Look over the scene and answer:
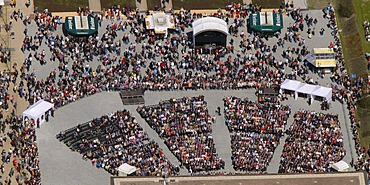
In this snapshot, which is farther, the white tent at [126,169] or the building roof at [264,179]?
the white tent at [126,169]

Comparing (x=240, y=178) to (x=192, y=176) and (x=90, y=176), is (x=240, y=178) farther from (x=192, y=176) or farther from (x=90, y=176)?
(x=90, y=176)

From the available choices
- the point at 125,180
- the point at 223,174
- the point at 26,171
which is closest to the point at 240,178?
the point at 223,174

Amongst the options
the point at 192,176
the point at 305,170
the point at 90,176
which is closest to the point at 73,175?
the point at 90,176

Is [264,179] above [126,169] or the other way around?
the other way around

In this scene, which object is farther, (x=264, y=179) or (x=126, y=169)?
(x=264, y=179)

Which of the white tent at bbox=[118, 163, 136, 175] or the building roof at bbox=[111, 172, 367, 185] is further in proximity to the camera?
the white tent at bbox=[118, 163, 136, 175]

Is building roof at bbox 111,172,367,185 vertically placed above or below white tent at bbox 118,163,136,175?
below

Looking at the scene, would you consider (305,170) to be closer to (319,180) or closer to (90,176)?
(319,180)
